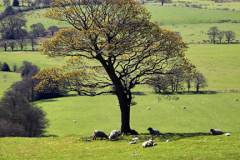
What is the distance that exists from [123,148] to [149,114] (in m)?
45.7

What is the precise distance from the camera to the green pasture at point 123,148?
1638 cm

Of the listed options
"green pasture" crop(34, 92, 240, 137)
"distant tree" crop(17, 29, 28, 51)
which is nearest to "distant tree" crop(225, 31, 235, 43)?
"green pasture" crop(34, 92, 240, 137)

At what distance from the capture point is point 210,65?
10600cm

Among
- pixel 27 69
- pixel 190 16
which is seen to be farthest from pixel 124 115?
pixel 190 16

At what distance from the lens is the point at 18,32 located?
5856 inches

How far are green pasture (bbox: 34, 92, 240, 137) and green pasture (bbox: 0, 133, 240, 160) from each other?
29.0 metres

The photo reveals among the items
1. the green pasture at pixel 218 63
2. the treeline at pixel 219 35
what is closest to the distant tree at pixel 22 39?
the green pasture at pixel 218 63

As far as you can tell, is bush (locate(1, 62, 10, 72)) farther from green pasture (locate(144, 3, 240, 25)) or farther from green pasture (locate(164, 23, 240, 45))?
green pasture (locate(144, 3, 240, 25))

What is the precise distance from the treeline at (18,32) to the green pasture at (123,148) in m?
116

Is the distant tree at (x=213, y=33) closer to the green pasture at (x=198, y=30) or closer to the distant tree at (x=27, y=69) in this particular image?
the green pasture at (x=198, y=30)

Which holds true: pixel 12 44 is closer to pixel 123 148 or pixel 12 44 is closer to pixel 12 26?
pixel 12 26

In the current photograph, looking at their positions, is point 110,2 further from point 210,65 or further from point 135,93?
point 210,65

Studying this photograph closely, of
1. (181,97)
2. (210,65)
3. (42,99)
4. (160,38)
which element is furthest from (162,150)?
(210,65)

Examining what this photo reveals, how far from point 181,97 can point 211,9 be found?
14088cm
